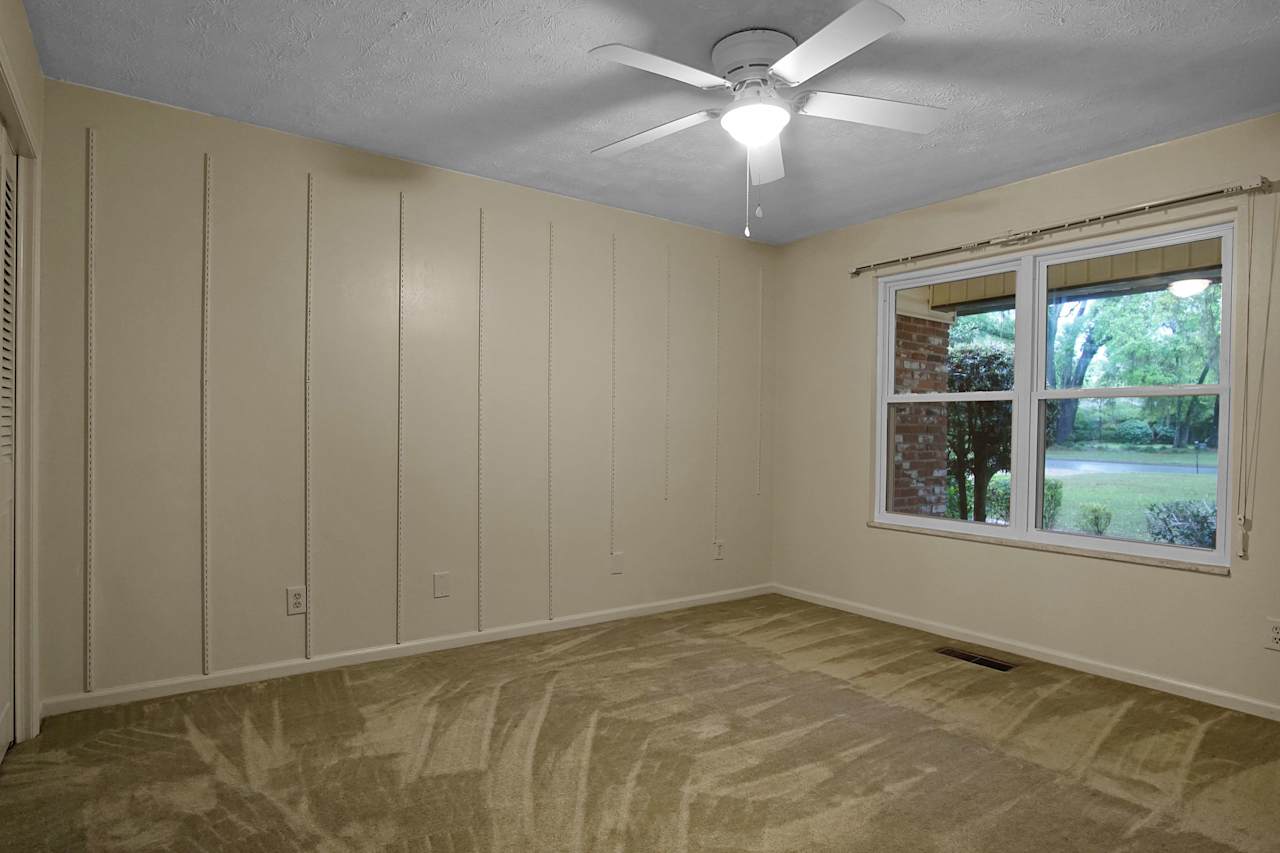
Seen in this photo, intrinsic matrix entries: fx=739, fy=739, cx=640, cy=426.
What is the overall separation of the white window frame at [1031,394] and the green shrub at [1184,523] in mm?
44

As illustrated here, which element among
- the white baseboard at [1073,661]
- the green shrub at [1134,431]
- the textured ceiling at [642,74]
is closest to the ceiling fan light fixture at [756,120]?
the textured ceiling at [642,74]

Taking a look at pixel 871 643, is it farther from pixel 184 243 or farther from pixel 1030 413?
pixel 184 243

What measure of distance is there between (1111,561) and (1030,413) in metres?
0.80

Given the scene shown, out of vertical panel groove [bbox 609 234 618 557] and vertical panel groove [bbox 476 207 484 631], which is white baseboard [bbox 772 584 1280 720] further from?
vertical panel groove [bbox 476 207 484 631]

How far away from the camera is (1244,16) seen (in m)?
2.22

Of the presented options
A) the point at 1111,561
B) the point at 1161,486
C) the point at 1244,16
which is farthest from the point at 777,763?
the point at 1244,16

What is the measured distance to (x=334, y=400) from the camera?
3363 mm

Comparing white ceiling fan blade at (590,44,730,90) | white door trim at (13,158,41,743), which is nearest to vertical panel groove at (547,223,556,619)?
white ceiling fan blade at (590,44,730,90)

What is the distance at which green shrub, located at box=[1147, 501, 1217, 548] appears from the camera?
3180 mm

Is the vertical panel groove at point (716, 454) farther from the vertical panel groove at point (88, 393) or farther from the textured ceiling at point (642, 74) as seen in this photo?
the vertical panel groove at point (88, 393)

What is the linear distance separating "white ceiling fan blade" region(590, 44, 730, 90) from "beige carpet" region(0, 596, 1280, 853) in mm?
2143

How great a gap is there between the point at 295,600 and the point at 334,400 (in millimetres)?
901

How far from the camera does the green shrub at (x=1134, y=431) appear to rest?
3369 millimetres

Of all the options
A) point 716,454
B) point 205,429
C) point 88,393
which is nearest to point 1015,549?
point 716,454
